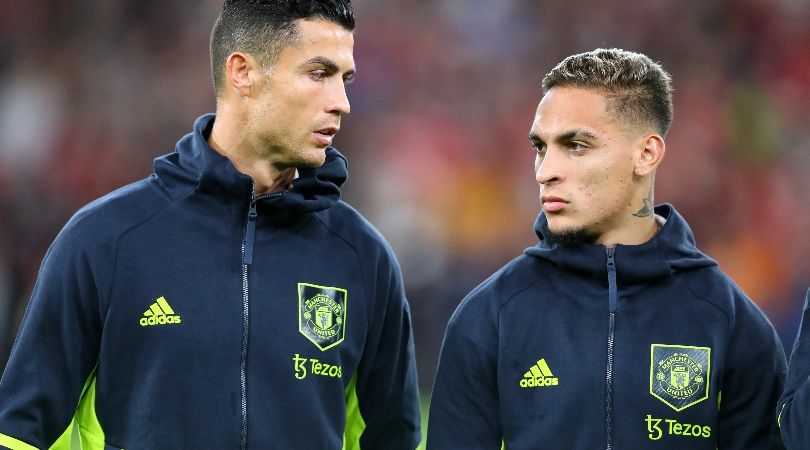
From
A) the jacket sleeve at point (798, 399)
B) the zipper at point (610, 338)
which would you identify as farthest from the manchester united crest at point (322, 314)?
the jacket sleeve at point (798, 399)

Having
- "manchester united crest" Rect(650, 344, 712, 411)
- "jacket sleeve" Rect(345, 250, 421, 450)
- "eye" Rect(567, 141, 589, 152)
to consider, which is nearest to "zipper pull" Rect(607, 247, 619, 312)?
"manchester united crest" Rect(650, 344, 712, 411)

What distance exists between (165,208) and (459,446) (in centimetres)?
106

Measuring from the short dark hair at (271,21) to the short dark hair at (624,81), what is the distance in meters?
0.65

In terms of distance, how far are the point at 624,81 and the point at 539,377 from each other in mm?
860

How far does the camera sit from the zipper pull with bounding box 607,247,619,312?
3.50m

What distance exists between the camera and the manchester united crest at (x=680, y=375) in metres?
3.42

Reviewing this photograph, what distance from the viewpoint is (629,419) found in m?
3.39

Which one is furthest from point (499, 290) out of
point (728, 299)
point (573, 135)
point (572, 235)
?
point (728, 299)

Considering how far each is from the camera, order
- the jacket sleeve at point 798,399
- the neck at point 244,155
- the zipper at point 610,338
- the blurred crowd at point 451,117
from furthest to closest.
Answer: the blurred crowd at point 451,117, the neck at point 244,155, the zipper at point 610,338, the jacket sleeve at point 798,399

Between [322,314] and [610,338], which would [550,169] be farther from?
[322,314]

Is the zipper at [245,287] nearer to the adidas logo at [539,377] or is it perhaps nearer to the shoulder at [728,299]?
the adidas logo at [539,377]

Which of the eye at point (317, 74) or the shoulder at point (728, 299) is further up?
the eye at point (317, 74)

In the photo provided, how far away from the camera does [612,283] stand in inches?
138

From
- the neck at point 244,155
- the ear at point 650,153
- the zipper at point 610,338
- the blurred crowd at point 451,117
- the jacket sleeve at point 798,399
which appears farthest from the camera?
the blurred crowd at point 451,117
